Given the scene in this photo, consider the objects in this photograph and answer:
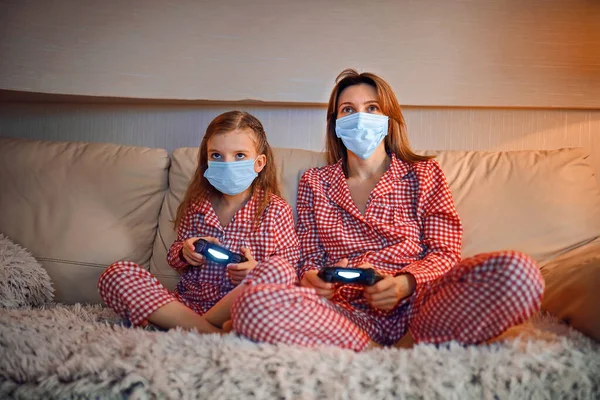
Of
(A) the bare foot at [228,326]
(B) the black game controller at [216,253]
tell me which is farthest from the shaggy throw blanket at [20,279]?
(A) the bare foot at [228,326]

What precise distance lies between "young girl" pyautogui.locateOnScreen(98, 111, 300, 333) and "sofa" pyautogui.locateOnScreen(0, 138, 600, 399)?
0.42ft

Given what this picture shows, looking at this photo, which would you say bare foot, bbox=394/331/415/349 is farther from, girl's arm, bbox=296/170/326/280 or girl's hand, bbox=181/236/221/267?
girl's hand, bbox=181/236/221/267

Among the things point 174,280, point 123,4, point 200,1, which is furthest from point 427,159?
point 123,4

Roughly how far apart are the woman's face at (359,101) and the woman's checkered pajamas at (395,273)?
0.16 m

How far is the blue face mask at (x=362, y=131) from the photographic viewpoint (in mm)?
1537

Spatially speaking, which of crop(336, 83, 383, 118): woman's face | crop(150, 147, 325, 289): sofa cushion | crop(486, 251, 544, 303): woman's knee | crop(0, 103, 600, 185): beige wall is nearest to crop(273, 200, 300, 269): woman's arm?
crop(150, 147, 325, 289): sofa cushion

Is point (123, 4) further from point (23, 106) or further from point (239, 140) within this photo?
point (239, 140)

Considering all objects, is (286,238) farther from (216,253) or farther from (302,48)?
Answer: (302,48)

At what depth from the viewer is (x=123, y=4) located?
2.07 metres

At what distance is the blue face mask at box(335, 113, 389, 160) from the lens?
1.54m

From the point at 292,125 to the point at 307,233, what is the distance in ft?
2.08

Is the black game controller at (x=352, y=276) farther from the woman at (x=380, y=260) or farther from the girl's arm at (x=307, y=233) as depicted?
the girl's arm at (x=307, y=233)

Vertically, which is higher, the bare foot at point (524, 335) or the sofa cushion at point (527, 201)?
the sofa cushion at point (527, 201)

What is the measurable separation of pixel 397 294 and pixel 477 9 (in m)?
1.24
